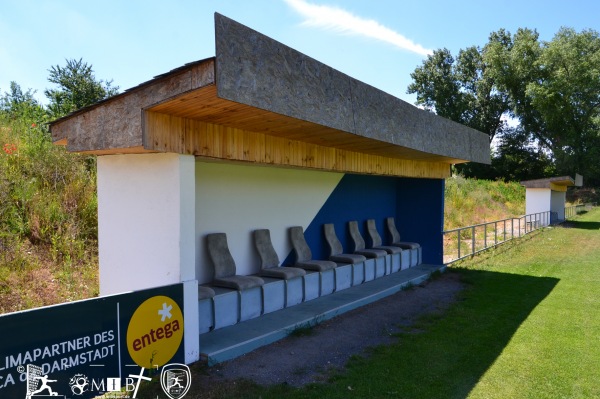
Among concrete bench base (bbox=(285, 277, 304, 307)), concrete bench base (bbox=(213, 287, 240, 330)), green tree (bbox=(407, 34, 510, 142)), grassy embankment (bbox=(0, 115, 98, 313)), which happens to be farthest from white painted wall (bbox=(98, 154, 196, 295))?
green tree (bbox=(407, 34, 510, 142))

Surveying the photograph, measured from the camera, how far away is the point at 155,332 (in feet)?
13.4

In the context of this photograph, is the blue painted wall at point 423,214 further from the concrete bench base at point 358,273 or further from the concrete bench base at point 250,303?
the concrete bench base at point 250,303

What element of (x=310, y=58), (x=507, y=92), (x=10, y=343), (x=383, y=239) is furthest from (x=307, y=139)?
(x=507, y=92)

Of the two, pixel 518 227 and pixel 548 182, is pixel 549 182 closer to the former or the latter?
pixel 548 182

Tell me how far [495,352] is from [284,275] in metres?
2.97

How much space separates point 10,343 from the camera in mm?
2924

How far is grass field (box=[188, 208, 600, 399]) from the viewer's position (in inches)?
166

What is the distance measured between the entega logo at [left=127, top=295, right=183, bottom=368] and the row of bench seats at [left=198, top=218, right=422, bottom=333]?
0.93 metres

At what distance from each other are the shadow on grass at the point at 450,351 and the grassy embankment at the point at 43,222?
4150 millimetres

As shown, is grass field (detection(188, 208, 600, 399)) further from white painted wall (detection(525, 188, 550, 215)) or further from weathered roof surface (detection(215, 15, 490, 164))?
white painted wall (detection(525, 188, 550, 215))

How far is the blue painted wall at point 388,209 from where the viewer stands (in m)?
9.36

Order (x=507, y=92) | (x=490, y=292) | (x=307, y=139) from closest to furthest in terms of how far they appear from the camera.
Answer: (x=307, y=139) < (x=490, y=292) < (x=507, y=92)

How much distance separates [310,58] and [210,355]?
10.5 feet

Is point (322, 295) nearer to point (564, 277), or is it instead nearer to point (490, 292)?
point (490, 292)
